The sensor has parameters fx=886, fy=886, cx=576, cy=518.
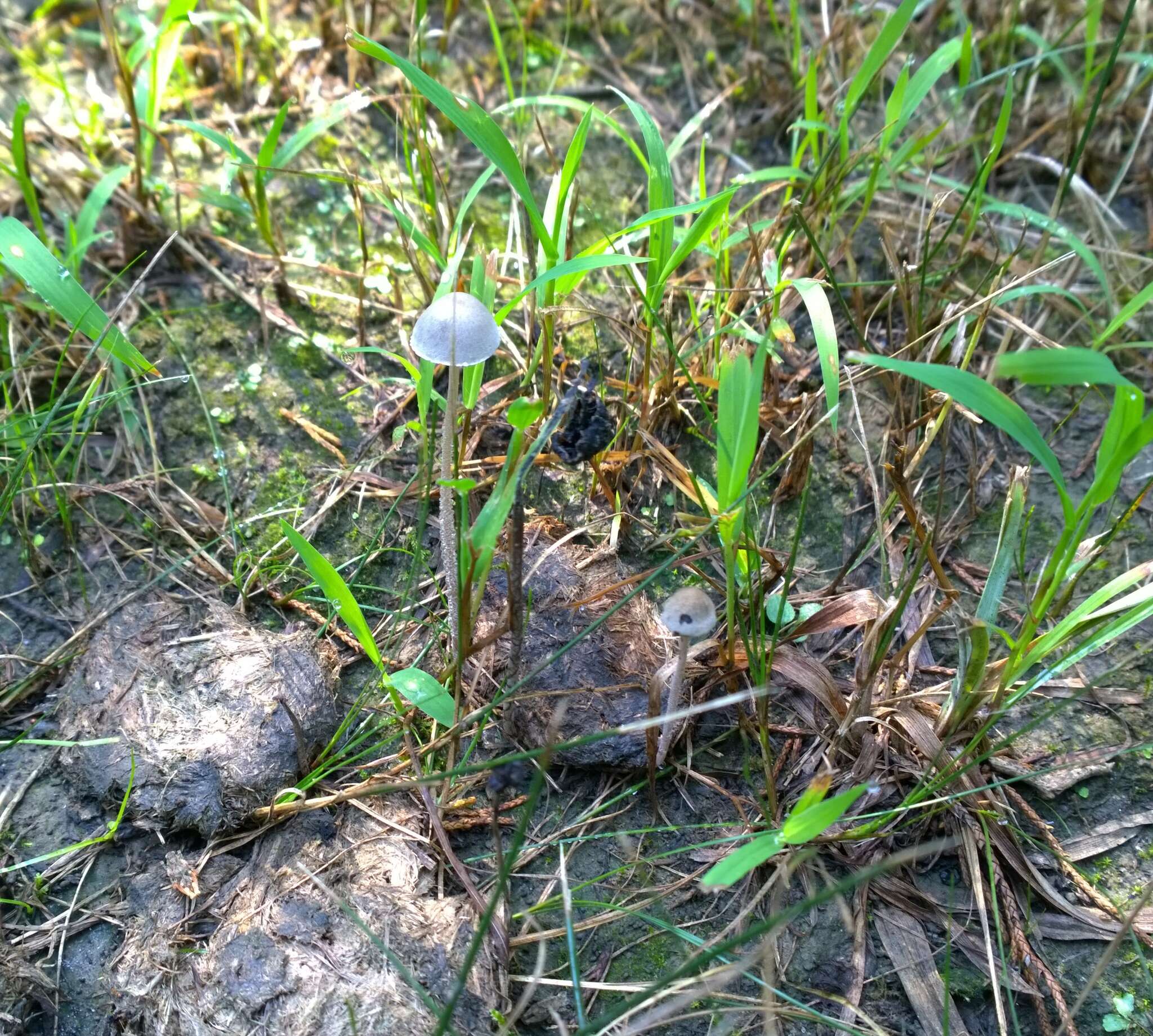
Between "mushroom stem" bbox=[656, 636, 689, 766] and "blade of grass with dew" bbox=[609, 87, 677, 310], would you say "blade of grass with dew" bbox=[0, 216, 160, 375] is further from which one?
"mushroom stem" bbox=[656, 636, 689, 766]

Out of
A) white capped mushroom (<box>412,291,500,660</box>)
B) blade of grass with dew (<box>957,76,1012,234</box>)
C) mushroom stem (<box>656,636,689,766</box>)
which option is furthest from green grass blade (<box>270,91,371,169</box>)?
mushroom stem (<box>656,636,689,766</box>)

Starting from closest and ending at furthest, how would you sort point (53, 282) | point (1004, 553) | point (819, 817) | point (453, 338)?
point (819, 817), point (453, 338), point (1004, 553), point (53, 282)

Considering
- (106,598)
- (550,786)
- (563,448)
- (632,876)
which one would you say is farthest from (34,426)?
(632,876)

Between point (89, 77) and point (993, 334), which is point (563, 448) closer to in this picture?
point (993, 334)

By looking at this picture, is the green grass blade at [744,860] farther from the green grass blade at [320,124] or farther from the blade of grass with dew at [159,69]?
the blade of grass with dew at [159,69]

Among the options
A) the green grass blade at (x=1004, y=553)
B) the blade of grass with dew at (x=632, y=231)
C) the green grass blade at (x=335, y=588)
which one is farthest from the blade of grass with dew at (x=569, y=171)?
the green grass blade at (x=1004, y=553)

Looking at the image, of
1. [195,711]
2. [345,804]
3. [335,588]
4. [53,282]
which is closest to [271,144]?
[53,282]

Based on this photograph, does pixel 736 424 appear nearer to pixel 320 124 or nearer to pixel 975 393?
pixel 975 393
